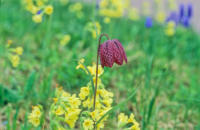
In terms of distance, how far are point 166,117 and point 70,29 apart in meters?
2.61

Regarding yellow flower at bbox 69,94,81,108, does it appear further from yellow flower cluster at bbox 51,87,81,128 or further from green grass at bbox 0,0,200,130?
green grass at bbox 0,0,200,130

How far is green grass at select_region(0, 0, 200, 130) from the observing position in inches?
83.9

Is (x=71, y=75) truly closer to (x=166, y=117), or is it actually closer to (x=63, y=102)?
(x=166, y=117)

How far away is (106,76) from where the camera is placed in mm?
2688

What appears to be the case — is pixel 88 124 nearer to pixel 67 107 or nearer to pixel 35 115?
pixel 67 107

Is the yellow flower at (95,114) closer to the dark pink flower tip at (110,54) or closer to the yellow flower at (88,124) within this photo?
the yellow flower at (88,124)

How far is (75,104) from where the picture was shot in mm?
1326

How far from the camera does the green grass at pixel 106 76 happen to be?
2131 mm

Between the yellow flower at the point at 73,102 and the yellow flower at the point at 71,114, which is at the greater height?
the yellow flower at the point at 73,102

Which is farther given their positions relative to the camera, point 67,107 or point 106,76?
point 106,76

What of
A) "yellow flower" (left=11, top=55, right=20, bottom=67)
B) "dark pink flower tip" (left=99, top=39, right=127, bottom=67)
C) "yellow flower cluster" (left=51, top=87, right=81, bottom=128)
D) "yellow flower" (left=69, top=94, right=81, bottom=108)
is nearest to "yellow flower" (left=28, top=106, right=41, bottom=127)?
"yellow flower cluster" (left=51, top=87, right=81, bottom=128)

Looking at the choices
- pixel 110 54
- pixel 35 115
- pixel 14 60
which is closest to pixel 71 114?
pixel 35 115

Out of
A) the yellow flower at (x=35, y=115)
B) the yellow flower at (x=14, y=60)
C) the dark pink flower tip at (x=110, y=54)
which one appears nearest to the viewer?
the dark pink flower tip at (x=110, y=54)

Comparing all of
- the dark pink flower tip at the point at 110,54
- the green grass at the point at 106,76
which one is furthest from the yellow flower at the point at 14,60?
the dark pink flower tip at the point at 110,54
